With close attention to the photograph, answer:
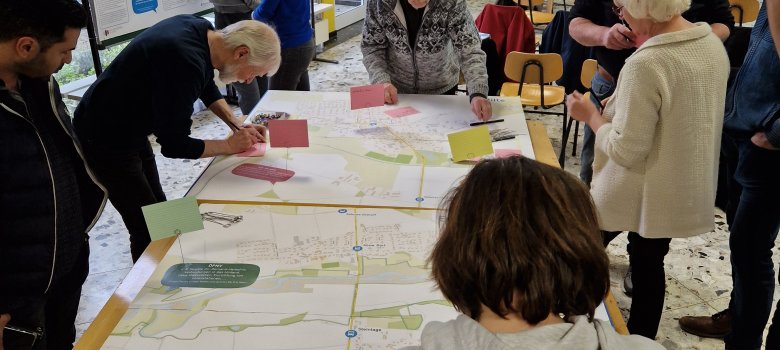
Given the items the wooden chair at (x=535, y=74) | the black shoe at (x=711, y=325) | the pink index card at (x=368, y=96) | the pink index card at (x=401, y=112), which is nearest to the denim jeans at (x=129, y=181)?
the pink index card at (x=368, y=96)

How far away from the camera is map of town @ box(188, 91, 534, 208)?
82.7 inches

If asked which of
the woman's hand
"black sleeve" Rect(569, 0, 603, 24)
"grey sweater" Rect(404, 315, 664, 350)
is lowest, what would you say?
the woman's hand

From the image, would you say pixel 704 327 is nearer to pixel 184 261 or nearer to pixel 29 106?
pixel 184 261

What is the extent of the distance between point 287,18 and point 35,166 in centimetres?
250

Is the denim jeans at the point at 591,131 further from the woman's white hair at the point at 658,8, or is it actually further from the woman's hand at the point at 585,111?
the woman's white hair at the point at 658,8

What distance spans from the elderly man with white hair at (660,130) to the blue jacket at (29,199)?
152 cm

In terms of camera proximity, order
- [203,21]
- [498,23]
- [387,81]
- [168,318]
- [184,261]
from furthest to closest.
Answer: [498,23]
[387,81]
[203,21]
[184,261]
[168,318]

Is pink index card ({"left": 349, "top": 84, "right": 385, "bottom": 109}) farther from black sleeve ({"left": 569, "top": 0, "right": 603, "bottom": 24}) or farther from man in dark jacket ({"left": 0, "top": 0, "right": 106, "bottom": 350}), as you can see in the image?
man in dark jacket ({"left": 0, "top": 0, "right": 106, "bottom": 350})

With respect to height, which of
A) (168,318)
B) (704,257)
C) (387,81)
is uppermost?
(387,81)

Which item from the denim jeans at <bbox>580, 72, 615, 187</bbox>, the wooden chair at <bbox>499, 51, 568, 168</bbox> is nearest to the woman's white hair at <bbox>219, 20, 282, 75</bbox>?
the denim jeans at <bbox>580, 72, 615, 187</bbox>

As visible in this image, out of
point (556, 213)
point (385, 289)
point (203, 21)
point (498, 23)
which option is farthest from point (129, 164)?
point (498, 23)

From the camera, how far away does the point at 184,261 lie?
1.72 meters

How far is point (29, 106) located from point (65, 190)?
0.75 ft

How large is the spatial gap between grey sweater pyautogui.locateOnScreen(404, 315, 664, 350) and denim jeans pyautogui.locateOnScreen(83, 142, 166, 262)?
1633mm
